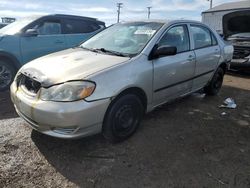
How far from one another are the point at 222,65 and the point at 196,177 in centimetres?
369

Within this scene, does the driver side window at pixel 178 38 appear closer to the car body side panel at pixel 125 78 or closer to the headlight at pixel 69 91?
the car body side panel at pixel 125 78

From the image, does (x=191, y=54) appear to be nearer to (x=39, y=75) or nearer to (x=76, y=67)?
(x=76, y=67)

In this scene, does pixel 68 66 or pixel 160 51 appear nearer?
pixel 68 66

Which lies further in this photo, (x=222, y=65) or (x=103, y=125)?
(x=222, y=65)

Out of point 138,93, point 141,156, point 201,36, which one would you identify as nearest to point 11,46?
point 138,93

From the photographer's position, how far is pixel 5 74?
6.00m

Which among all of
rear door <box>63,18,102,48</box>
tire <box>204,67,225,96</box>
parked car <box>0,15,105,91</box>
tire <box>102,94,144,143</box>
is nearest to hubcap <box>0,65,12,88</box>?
parked car <box>0,15,105,91</box>

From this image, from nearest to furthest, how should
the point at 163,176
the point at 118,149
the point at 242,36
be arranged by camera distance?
1. the point at 163,176
2. the point at 118,149
3. the point at 242,36

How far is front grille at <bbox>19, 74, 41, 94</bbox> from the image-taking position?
341 cm

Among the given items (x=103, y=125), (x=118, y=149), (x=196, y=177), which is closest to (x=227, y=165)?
(x=196, y=177)

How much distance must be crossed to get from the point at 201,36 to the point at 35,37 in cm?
361

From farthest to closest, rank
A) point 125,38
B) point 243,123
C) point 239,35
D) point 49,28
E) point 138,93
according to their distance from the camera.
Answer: point 239,35, point 49,28, point 243,123, point 125,38, point 138,93

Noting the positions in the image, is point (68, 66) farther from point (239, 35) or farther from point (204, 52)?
point (239, 35)

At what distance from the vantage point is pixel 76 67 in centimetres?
350
